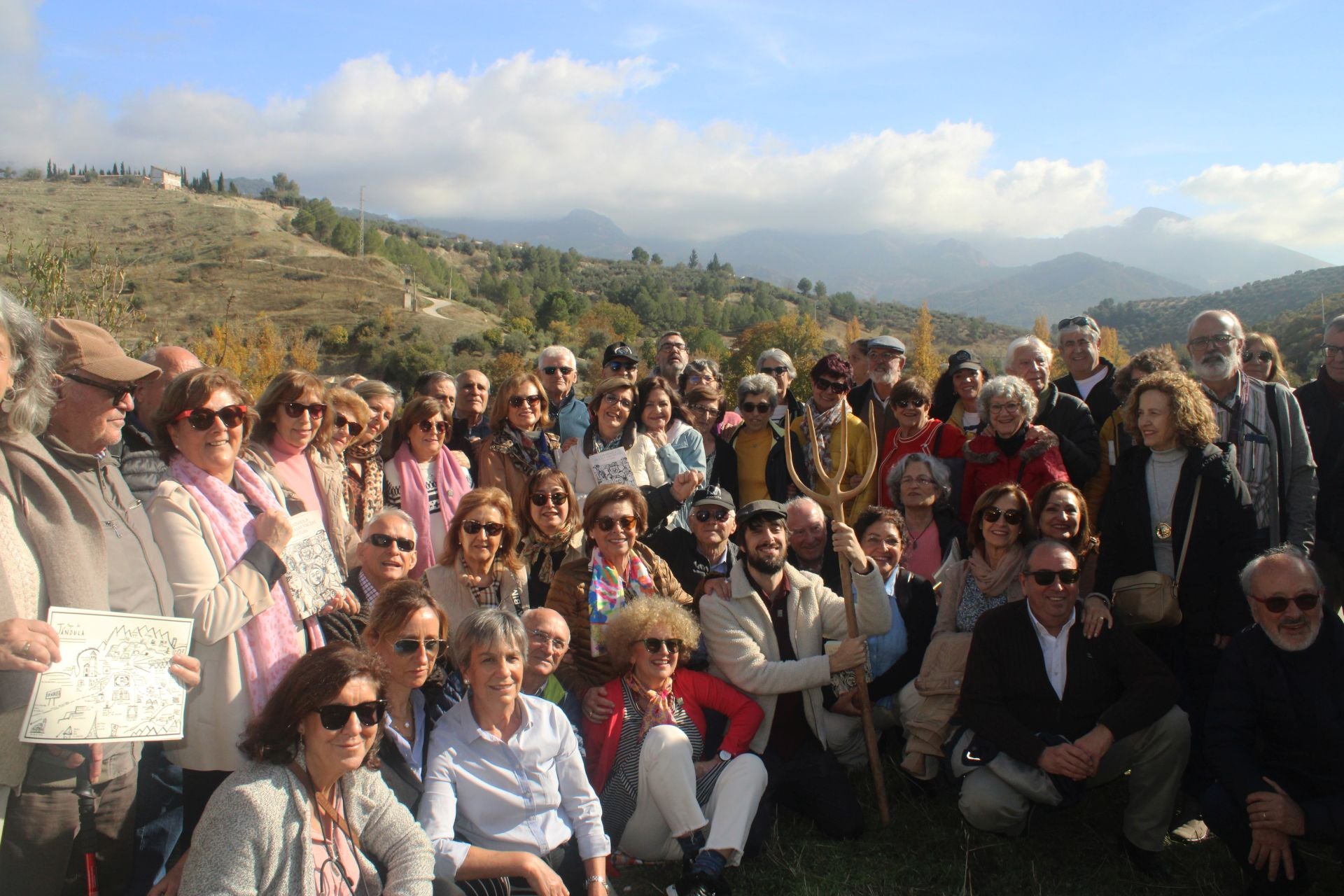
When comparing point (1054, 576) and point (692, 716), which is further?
point (692, 716)

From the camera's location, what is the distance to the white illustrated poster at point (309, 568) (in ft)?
11.3

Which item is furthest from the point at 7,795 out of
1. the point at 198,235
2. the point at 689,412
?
the point at 198,235

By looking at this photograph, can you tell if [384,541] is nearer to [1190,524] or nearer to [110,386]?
[110,386]

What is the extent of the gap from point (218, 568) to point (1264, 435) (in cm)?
540

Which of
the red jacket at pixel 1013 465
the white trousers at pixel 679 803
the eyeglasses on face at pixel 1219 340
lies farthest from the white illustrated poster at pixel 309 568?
the eyeglasses on face at pixel 1219 340

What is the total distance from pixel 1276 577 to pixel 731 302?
101600mm

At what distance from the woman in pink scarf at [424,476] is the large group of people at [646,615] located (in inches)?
1.1

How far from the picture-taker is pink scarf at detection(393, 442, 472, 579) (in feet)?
17.0

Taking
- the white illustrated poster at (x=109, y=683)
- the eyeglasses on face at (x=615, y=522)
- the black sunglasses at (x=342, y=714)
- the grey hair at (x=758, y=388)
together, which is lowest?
the black sunglasses at (x=342, y=714)

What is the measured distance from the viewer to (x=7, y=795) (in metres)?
2.52

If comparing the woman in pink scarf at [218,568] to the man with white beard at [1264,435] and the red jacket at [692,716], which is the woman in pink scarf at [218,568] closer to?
the red jacket at [692,716]

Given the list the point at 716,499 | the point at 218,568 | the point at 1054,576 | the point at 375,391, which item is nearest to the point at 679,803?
the point at 716,499

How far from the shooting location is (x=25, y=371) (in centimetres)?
260

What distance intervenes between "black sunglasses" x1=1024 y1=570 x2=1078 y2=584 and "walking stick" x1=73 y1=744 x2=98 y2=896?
12.9ft
